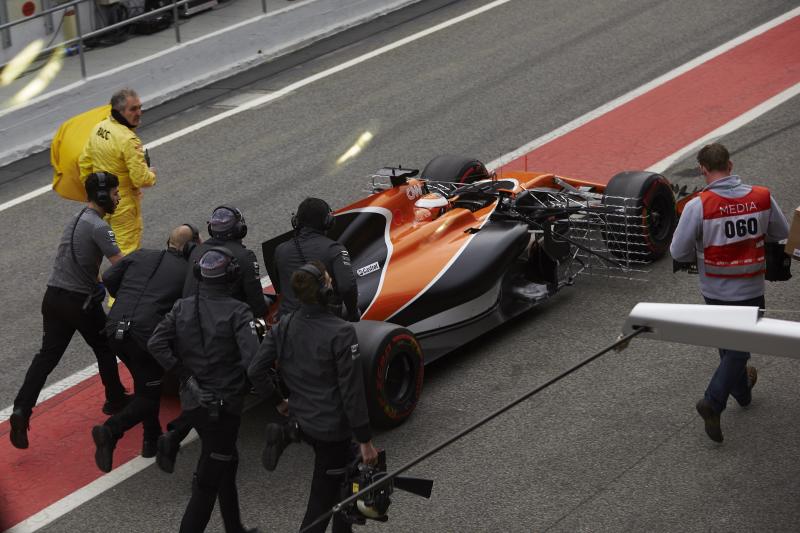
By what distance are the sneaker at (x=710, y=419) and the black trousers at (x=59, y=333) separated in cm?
415

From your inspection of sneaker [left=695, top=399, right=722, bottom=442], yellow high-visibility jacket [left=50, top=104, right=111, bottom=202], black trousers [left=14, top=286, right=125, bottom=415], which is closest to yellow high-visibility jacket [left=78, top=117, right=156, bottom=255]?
yellow high-visibility jacket [left=50, top=104, right=111, bottom=202]

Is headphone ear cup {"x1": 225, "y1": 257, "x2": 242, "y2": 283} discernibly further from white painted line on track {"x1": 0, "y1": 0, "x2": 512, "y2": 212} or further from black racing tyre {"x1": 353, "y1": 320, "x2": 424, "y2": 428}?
white painted line on track {"x1": 0, "y1": 0, "x2": 512, "y2": 212}

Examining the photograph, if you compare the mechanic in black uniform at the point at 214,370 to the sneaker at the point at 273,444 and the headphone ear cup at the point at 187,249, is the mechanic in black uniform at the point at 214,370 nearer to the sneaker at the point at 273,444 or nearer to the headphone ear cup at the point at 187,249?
the sneaker at the point at 273,444

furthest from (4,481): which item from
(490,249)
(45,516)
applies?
(490,249)

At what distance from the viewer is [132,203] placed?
10.6 m

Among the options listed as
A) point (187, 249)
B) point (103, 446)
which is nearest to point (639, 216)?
point (187, 249)

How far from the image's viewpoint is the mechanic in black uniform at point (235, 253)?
793 cm

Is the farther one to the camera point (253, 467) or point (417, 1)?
point (417, 1)

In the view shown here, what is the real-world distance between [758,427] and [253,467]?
3330 millimetres

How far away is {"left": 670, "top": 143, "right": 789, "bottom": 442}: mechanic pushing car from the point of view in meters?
7.61

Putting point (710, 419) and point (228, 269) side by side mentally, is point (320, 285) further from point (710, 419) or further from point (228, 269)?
point (710, 419)

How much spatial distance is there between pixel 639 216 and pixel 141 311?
4.46m

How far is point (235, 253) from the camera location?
794 cm

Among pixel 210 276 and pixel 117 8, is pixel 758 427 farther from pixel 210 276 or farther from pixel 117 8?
pixel 117 8
